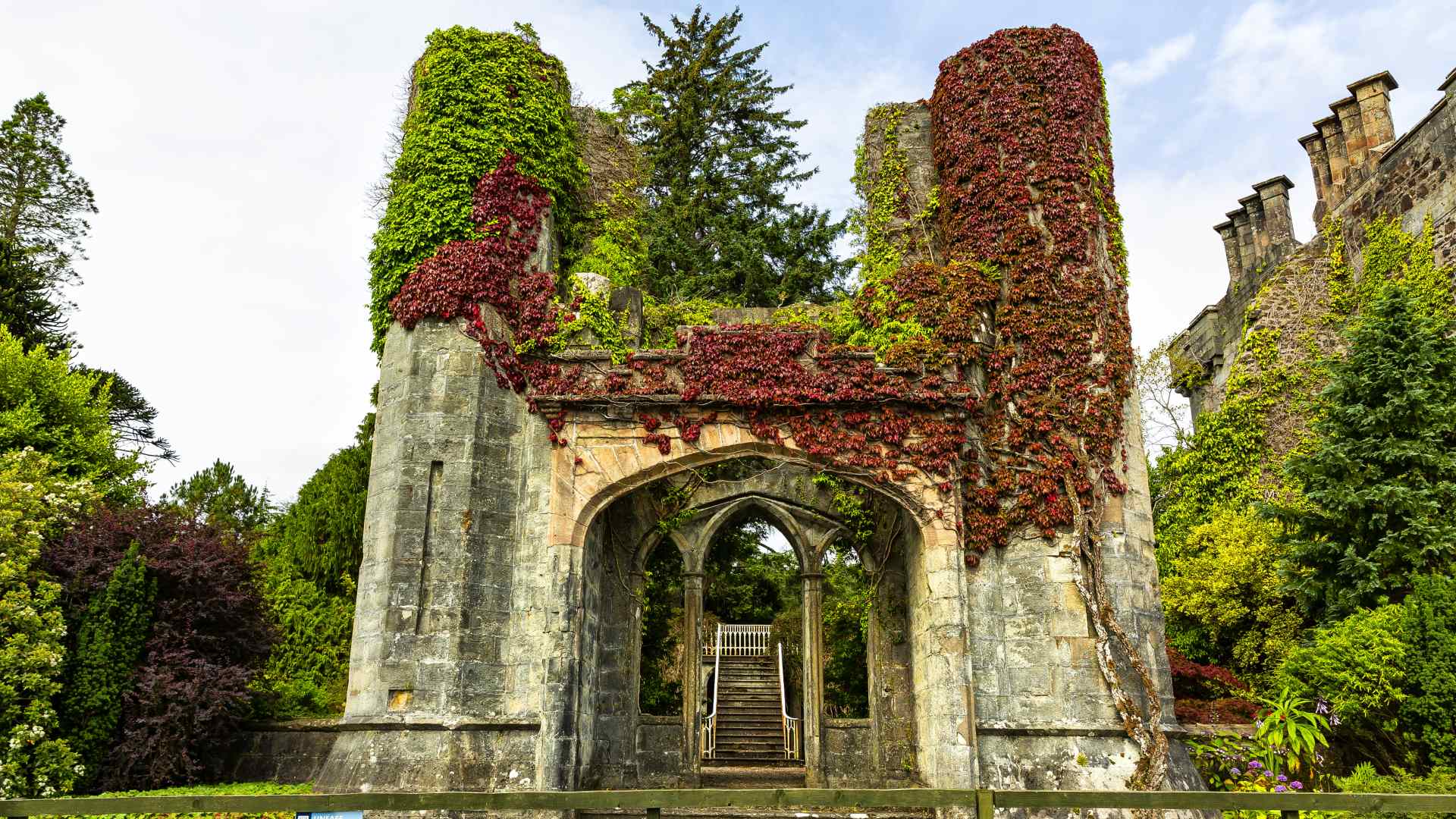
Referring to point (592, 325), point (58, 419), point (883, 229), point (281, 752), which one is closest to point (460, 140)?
point (592, 325)

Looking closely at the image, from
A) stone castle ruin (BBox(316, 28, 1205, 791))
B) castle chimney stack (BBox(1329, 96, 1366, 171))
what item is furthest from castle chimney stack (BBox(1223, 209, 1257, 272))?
stone castle ruin (BBox(316, 28, 1205, 791))

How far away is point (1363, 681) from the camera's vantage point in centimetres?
1151

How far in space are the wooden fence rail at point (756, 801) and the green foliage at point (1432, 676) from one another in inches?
292

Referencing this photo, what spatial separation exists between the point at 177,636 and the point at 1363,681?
14084 millimetres

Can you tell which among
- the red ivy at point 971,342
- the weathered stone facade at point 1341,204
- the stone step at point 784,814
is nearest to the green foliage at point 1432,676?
the red ivy at point 971,342

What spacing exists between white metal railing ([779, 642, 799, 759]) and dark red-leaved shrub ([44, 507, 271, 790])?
937cm

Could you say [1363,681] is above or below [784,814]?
above

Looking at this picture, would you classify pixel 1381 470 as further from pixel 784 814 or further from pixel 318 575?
pixel 318 575

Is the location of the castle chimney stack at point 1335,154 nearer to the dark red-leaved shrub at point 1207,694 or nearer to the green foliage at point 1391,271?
the green foliage at point 1391,271

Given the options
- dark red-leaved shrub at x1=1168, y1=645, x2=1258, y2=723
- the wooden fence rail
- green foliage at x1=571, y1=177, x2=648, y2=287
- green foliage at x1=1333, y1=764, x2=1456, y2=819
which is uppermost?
green foliage at x1=571, y1=177, x2=648, y2=287

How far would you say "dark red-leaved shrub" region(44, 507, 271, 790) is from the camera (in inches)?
492

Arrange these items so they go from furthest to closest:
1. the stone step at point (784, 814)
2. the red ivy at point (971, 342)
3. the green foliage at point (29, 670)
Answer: the red ivy at point (971, 342) < the stone step at point (784, 814) < the green foliage at point (29, 670)

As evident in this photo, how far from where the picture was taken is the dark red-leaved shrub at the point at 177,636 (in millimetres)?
12484

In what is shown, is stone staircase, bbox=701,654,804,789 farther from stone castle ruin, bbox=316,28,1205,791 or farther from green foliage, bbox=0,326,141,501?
green foliage, bbox=0,326,141,501
